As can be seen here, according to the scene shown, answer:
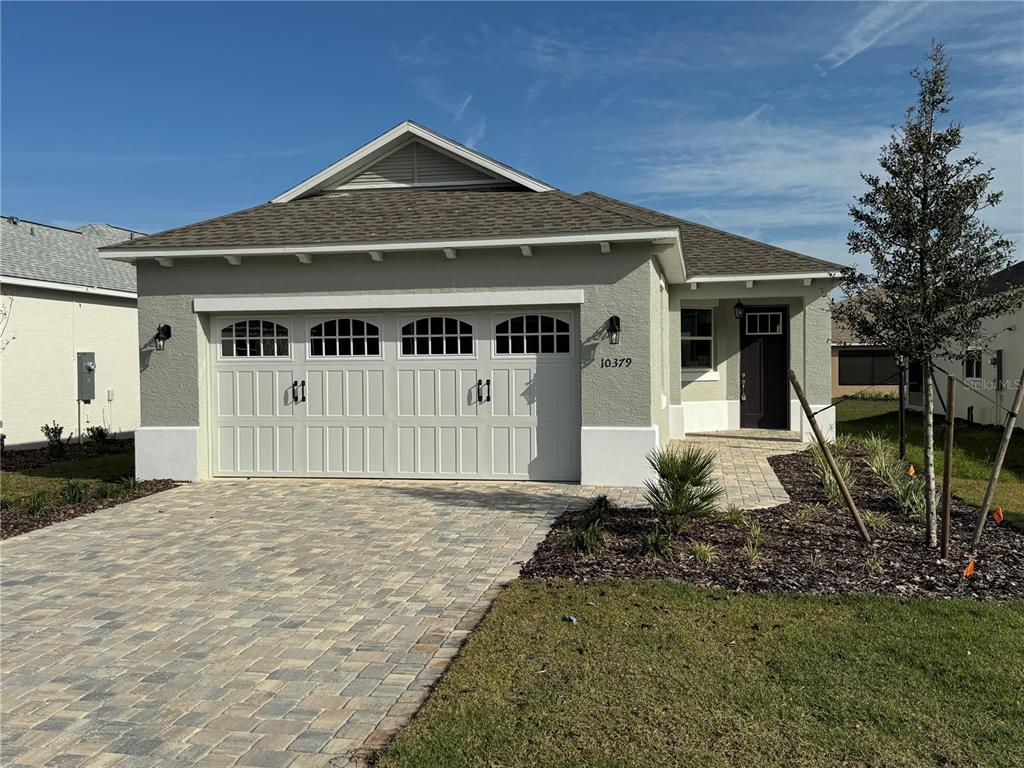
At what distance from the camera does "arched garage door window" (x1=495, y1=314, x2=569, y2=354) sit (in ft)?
38.6

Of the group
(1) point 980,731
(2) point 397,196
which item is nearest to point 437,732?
(1) point 980,731

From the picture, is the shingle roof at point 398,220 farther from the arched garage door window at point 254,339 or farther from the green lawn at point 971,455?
the green lawn at point 971,455

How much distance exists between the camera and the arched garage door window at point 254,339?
1244cm

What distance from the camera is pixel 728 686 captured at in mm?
4512

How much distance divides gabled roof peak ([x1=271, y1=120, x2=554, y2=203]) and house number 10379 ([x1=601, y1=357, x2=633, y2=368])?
3250 millimetres

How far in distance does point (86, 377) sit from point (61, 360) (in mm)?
829

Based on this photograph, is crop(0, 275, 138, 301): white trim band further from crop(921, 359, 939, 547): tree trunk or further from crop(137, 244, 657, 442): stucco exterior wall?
crop(921, 359, 939, 547): tree trunk

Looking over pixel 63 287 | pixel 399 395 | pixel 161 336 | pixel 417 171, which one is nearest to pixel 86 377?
pixel 63 287

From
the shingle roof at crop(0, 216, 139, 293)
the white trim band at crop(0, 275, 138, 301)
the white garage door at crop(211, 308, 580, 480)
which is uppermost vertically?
the shingle roof at crop(0, 216, 139, 293)

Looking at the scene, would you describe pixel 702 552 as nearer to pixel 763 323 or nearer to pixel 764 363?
pixel 764 363

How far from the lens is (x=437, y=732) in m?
4.01

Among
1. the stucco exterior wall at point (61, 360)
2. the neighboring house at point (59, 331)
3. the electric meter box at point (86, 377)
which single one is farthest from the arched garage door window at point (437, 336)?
the stucco exterior wall at point (61, 360)

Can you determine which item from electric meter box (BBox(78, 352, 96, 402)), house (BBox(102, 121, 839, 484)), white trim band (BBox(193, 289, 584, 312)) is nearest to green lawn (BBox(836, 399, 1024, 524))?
house (BBox(102, 121, 839, 484))

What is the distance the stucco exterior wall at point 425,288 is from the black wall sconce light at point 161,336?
0.30 feet
